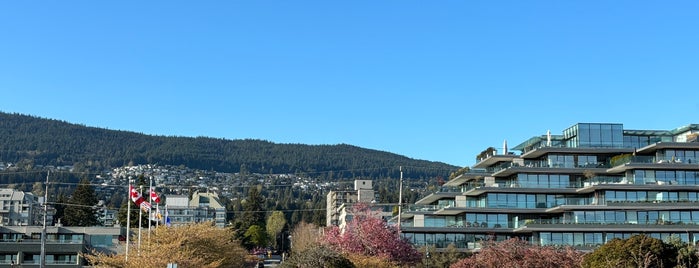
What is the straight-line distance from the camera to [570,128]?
90438mm

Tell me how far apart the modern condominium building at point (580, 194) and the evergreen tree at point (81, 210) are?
6080 cm

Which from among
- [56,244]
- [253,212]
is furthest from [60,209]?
[56,244]

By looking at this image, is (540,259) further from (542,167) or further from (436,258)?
(542,167)

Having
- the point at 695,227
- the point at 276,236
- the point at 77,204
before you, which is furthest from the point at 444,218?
the point at 276,236

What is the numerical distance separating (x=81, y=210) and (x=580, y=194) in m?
78.9

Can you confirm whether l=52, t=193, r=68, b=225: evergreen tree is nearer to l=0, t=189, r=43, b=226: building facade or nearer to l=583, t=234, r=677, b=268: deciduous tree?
l=0, t=189, r=43, b=226: building facade

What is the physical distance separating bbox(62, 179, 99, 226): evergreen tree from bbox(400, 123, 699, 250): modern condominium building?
60.8 metres

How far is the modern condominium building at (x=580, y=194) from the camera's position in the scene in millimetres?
83000

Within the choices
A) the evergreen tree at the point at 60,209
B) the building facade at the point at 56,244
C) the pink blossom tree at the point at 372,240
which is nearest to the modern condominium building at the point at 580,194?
the pink blossom tree at the point at 372,240

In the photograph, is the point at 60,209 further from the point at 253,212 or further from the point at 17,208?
the point at 253,212

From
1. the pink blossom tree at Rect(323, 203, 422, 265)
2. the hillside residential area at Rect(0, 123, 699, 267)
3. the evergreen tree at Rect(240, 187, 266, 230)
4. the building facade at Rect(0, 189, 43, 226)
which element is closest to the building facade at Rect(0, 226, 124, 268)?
the hillside residential area at Rect(0, 123, 699, 267)

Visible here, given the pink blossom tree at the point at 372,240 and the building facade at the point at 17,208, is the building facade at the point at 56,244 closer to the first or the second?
the pink blossom tree at the point at 372,240

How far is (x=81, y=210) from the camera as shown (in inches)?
5128

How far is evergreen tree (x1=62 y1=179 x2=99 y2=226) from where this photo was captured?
13025 centimetres
